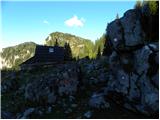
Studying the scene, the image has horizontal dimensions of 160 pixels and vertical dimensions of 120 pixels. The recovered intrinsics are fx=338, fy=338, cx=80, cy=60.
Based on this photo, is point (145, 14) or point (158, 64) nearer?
point (158, 64)

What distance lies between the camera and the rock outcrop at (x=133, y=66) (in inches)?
949

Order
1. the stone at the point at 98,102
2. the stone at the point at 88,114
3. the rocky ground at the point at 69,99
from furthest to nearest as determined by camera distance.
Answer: the stone at the point at 98,102 < the rocky ground at the point at 69,99 < the stone at the point at 88,114

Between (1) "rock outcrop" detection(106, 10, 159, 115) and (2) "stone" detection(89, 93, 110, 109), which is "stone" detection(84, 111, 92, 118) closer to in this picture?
(2) "stone" detection(89, 93, 110, 109)

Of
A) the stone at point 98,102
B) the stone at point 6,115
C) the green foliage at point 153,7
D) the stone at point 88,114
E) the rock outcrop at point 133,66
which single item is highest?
the green foliage at point 153,7

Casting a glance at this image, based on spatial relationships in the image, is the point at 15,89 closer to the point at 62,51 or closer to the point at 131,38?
the point at 131,38

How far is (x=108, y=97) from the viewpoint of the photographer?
28.3m

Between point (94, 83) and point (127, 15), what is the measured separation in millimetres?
8103

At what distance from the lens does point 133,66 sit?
86.3 ft

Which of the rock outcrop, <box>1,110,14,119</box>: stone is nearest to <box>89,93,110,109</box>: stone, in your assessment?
the rock outcrop

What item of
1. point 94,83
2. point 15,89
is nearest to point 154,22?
point 94,83

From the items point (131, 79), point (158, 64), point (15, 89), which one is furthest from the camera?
point (15, 89)

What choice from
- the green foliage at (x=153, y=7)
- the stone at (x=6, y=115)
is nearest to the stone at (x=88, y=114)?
the stone at (x=6, y=115)

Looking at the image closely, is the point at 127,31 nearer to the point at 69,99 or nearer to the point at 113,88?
the point at 113,88

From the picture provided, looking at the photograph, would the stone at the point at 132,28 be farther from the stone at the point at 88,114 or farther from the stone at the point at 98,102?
the stone at the point at 88,114
